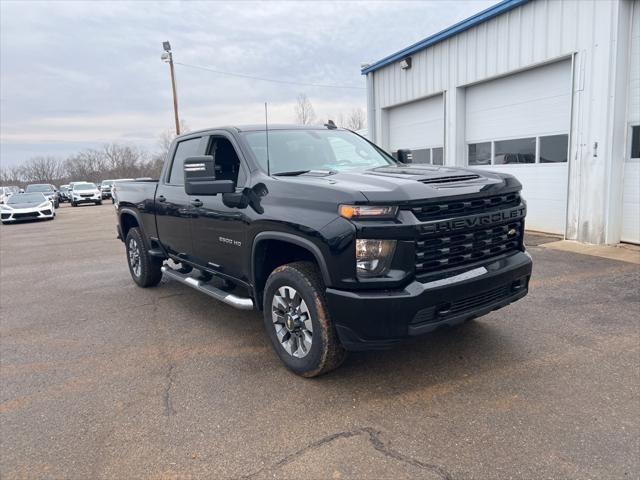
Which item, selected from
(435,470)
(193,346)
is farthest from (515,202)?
(193,346)

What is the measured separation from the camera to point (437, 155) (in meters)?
13.1

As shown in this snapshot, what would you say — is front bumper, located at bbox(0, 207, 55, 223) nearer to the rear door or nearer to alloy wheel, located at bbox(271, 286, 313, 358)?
the rear door

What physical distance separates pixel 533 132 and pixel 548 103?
2.12 ft

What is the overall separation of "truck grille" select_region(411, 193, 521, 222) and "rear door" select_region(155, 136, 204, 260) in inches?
102

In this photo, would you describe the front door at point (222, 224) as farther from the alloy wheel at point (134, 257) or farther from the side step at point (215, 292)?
the alloy wheel at point (134, 257)

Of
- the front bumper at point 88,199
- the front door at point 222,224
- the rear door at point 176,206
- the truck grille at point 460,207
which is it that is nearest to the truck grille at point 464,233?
the truck grille at point 460,207

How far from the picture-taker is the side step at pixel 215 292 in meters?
4.09

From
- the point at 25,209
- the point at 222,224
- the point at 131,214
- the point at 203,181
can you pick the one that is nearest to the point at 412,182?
the point at 203,181

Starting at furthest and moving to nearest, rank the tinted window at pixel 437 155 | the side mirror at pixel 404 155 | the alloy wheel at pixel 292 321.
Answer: the tinted window at pixel 437 155 → the side mirror at pixel 404 155 → the alloy wheel at pixel 292 321

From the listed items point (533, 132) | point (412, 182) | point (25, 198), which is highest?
point (533, 132)

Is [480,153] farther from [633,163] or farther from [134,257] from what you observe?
[134,257]

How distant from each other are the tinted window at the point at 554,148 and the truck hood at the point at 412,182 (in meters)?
6.65

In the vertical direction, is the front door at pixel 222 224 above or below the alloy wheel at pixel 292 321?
above

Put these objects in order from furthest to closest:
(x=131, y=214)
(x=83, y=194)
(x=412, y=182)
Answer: (x=83, y=194), (x=131, y=214), (x=412, y=182)
